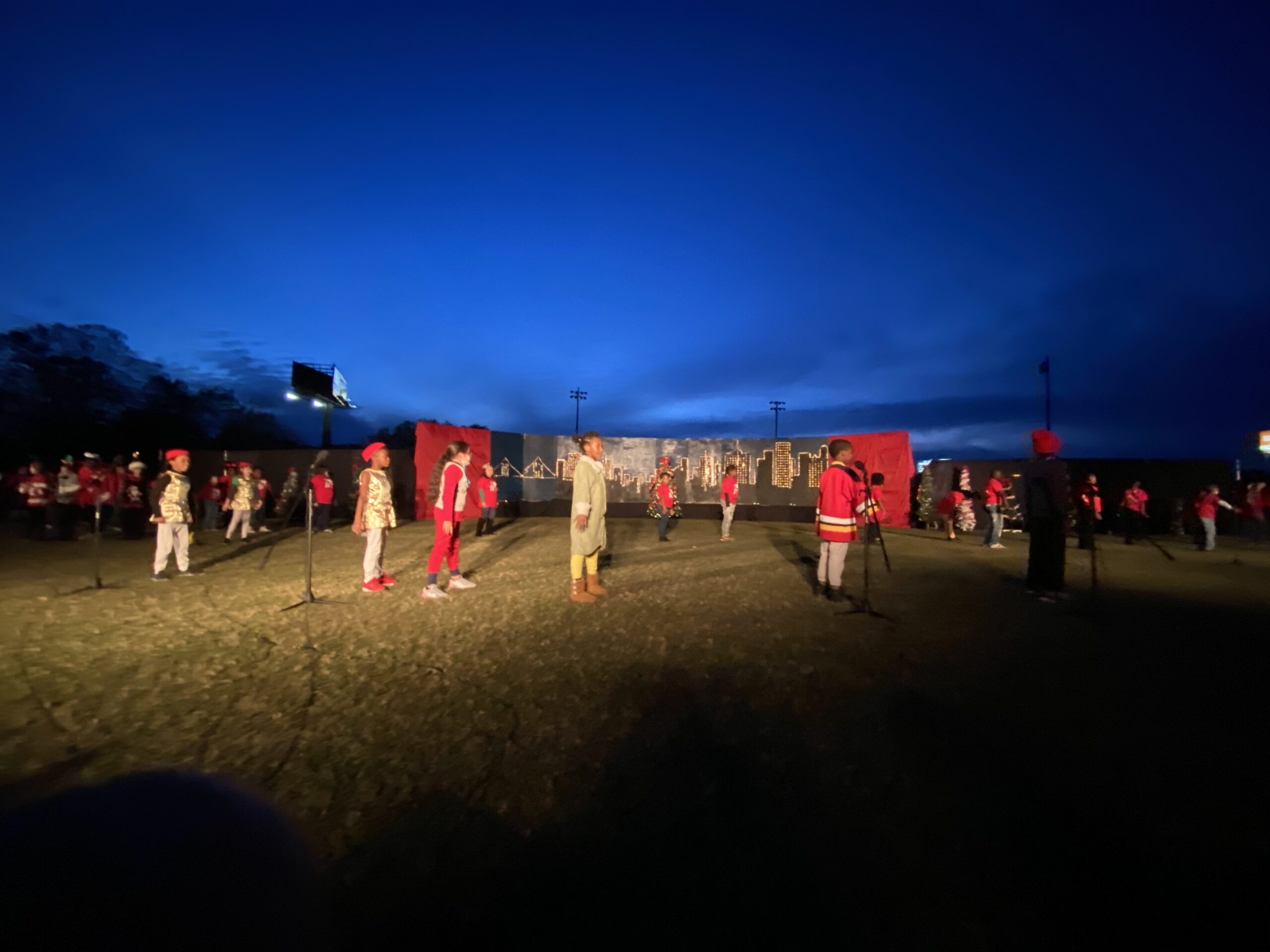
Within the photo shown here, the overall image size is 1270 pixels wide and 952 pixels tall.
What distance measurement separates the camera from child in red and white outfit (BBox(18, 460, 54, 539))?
44.3 feet

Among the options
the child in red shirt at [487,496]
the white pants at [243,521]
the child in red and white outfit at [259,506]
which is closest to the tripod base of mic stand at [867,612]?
the child in red shirt at [487,496]

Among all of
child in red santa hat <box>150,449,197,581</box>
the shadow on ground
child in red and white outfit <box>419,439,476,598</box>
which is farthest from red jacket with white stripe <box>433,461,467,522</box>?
the shadow on ground

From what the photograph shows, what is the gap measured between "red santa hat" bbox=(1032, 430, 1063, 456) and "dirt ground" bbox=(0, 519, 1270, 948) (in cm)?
194

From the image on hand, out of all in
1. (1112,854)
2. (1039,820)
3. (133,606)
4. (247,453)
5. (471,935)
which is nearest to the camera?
(471,935)

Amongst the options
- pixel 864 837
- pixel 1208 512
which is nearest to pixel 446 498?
pixel 864 837

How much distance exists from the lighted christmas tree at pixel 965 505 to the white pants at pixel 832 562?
1096 cm

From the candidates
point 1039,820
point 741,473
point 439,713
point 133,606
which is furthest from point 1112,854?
point 741,473

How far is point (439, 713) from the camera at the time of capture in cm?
418

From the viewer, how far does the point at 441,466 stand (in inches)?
303

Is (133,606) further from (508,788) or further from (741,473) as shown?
(741,473)

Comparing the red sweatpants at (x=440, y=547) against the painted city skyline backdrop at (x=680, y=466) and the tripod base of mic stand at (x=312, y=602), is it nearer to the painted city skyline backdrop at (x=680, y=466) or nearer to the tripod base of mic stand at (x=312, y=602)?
the tripod base of mic stand at (x=312, y=602)

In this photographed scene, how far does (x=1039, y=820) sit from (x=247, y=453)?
81.8 ft

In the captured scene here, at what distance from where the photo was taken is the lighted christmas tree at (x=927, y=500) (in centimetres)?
1997

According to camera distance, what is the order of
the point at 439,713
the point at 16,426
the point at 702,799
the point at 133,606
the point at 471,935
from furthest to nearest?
the point at 16,426
the point at 133,606
the point at 439,713
the point at 702,799
the point at 471,935
